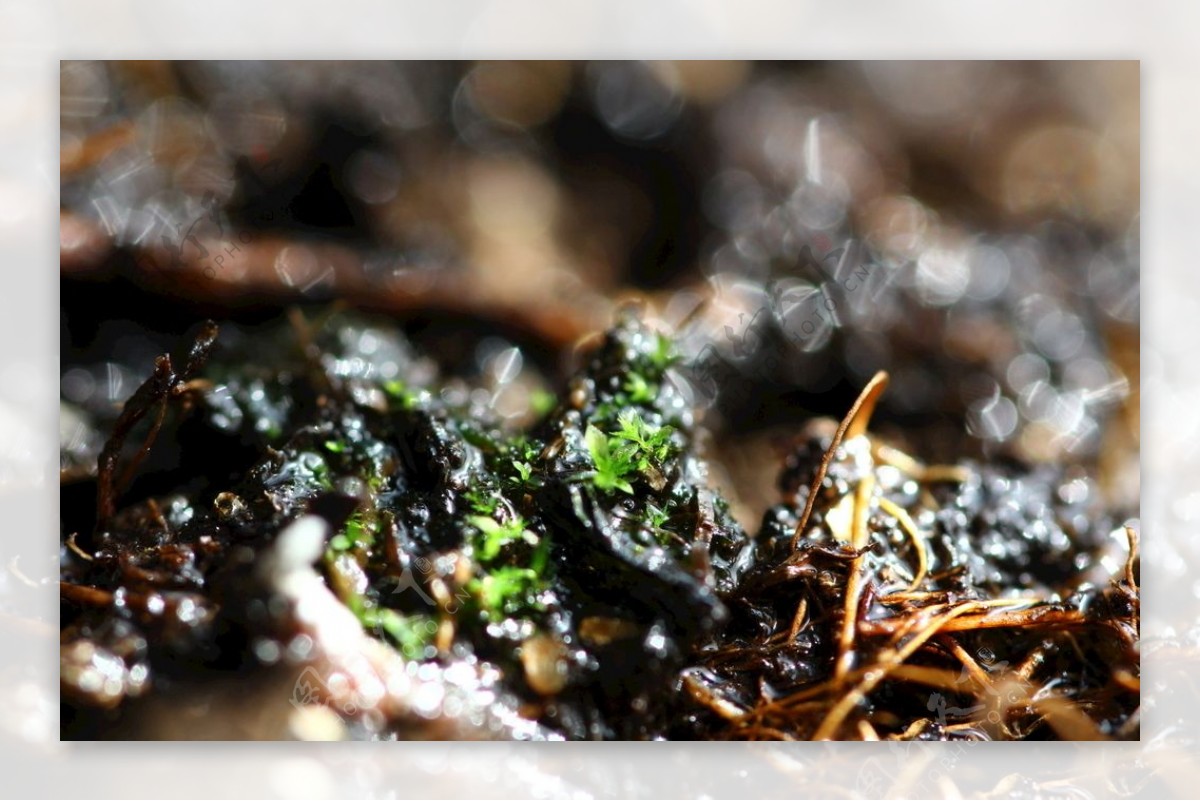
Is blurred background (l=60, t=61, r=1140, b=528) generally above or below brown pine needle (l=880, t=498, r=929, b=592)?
above

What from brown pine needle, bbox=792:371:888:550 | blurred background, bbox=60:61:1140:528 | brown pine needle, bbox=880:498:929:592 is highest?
blurred background, bbox=60:61:1140:528

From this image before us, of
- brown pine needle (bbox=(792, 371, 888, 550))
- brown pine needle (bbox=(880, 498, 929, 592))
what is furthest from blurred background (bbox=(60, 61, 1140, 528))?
brown pine needle (bbox=(880, 498, 929, 592))

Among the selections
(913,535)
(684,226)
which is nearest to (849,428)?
(913,535)

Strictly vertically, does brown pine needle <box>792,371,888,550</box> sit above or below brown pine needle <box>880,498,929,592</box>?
above

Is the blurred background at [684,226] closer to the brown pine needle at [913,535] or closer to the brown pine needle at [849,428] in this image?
the brown pine needle at [849,428]

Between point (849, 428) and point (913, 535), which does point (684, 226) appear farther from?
point (913, 535)

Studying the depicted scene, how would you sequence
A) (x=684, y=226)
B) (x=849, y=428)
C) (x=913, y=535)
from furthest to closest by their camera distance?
(x=684, y=226)
(x=849, y=428)
(x=913, y=535)

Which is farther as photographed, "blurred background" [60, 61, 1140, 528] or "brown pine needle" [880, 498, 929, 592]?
"blurred background" [60, 61, 1140, 528]

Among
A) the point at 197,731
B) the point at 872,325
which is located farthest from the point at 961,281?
the point at 197,731

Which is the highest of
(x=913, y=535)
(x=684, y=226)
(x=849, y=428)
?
(x=684, y=226)

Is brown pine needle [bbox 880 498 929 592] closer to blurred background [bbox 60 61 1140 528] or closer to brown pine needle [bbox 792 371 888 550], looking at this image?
brown pine needle [bbox 792 371 888 550]
